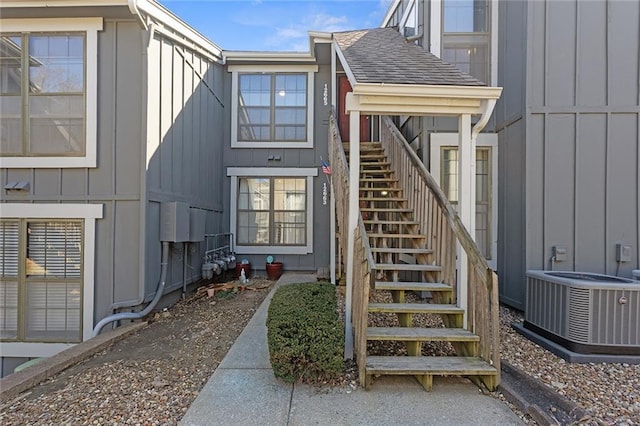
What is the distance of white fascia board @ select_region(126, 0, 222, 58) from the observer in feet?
16.0

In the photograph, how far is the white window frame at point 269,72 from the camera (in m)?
8.37

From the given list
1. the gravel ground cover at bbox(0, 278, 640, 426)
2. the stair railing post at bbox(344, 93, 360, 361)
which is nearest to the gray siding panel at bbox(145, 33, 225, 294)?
the gravel ground cover at bbox(0, 278, 640, 426)

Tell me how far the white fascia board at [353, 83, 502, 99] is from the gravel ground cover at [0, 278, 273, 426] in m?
3.05

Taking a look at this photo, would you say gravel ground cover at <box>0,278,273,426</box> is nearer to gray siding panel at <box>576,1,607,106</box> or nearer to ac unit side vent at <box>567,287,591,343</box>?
ac unit side vent at <box>567,287,591,343</box>

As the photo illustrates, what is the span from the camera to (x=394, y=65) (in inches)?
156

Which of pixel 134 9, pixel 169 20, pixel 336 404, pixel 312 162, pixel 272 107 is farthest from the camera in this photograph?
pixel 272 107

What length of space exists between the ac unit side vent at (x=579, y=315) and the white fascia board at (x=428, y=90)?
222 cm

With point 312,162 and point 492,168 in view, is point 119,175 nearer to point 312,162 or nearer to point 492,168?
point 312,162

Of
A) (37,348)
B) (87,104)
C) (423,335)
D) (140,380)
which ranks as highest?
(87,104)

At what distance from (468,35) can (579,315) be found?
186 inches

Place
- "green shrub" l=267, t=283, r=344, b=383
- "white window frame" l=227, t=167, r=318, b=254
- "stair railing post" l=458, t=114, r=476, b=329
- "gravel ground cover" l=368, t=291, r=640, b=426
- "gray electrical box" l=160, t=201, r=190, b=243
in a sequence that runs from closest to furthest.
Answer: "gravel ground cover" l=368, t=291, r=640, b=426 < "green shrub" l=267, t=283, r=344, b=383 < "stair railing post" l=458, t=114, r=476, b=329 < "gray electrical box" l=160, t=201, r=190, b=243 < "white window frame" l=227, t=167, r=318, b=254

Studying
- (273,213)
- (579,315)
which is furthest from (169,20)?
(579,315)

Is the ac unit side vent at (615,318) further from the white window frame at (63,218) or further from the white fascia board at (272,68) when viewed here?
the white fascia board at (272,68)

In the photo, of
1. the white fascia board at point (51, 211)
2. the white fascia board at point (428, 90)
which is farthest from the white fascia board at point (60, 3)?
the white fascia board at point (428, 90)
